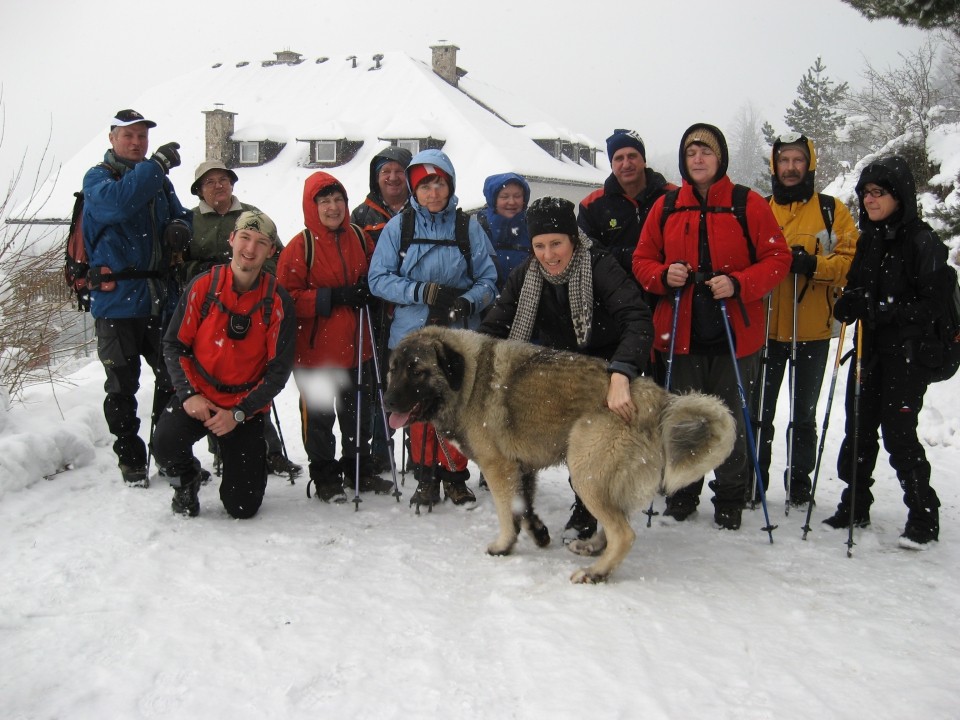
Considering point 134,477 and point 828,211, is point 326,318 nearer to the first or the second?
point 134,477

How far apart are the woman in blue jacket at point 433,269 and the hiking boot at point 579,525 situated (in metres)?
0.82

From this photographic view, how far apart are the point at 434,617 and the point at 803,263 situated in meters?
3.44

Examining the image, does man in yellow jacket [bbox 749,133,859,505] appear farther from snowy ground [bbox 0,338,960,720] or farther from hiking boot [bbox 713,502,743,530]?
hiking boot [bbox 713,502,743,530]

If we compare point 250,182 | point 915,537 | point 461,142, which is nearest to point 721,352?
point 915,537

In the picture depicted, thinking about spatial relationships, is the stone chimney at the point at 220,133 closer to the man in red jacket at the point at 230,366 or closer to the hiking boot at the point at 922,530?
the man in red jacket at the point at 230,366

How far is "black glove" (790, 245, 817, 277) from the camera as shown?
15.4 feet

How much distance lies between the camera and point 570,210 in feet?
13.4

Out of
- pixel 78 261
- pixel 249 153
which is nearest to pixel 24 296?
pixel 78 261

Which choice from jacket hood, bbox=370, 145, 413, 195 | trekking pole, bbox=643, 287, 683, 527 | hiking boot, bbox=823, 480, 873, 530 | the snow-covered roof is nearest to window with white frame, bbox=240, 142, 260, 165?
the snow-covered roof

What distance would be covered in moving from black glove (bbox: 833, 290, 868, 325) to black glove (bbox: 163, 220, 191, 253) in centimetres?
466

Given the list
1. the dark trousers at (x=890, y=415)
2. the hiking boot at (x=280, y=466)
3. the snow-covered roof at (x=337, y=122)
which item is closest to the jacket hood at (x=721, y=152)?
→ the dark trousers at (x=890, y=415)

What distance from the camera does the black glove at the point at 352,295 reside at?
5.00m

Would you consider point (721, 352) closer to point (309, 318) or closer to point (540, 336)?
point (540, 336)

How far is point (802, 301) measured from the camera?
4941 millimetres
